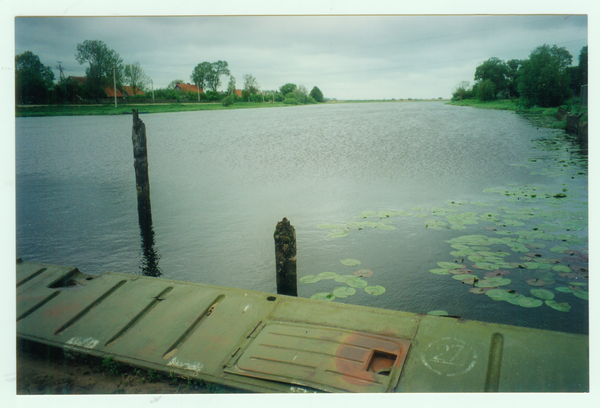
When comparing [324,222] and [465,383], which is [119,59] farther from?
[465,383]

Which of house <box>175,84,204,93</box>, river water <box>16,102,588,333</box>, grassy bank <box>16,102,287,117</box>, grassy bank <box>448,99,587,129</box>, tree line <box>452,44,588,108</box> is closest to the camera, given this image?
river water <box>16,102,588,333</box>

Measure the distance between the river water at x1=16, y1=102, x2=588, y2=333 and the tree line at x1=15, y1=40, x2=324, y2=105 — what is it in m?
1.46

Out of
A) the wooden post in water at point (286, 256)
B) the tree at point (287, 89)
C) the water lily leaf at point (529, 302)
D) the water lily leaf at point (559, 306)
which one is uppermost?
the tree at point (287, 89)

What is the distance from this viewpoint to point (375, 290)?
16.5 feet

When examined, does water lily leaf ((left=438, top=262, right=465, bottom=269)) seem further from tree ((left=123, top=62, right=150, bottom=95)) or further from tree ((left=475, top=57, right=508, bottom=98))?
tree ((left=123, top=62, right=150, bottom=95))

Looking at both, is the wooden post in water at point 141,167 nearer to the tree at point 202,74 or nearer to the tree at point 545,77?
the tree at point 202,74

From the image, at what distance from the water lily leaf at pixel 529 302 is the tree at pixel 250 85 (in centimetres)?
741

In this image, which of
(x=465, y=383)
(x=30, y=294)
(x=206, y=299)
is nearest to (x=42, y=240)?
(x=30, y=294)

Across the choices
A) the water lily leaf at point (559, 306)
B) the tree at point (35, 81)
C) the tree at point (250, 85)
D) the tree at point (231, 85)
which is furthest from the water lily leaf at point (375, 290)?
the tree at point (231, 85)

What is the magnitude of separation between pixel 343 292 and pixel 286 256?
0.97 m

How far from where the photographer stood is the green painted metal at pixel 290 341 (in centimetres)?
282

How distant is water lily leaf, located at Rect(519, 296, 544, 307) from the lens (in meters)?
4.39

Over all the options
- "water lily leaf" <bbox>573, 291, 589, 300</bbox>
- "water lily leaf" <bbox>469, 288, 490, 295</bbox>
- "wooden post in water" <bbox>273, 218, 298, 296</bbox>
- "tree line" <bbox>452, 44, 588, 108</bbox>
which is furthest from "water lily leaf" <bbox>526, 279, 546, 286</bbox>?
"tree line" <bbox>452, 44, 588, 108</bbox>

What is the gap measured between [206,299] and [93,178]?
940 cm
